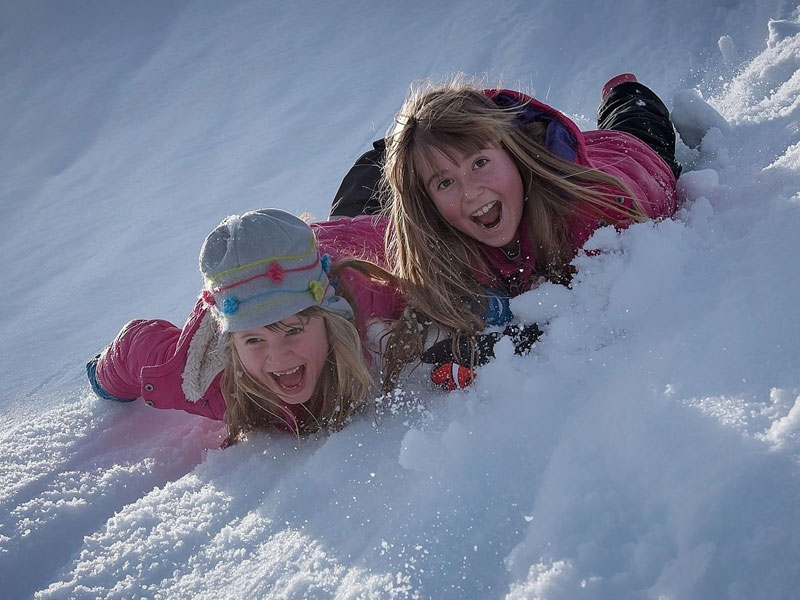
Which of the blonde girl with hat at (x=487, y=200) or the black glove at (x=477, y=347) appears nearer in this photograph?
the black glove at (x=477, y=347)

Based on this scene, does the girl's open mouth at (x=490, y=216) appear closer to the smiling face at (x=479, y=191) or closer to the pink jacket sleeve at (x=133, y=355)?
the smiling face at (x=479, y=191)

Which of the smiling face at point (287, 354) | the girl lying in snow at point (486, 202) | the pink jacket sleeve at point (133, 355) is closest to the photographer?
the smiling face at point (287, 354)

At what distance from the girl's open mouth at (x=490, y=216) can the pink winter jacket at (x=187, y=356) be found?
35cm

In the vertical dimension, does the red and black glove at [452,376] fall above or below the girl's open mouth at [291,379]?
below

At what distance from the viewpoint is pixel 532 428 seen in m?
1.44

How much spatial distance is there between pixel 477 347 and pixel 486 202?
487 mm

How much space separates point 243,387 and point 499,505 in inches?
39.0

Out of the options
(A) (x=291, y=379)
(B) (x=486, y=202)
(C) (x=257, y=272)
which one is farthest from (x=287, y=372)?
(B) (x=486, y=202)

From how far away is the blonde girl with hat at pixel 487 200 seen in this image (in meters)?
2.05

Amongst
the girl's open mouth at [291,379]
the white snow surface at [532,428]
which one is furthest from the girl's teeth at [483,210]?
the girl's open mouth at [291,379]

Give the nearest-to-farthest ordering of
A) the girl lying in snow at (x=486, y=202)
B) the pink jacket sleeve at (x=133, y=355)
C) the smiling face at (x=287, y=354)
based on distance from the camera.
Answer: the smiling face at (x=287, y=354) → the girl lying in snow at (x=486, y=202) → the pink jacket sleeve at (x=133, y=355)

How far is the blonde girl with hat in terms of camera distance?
2049mm

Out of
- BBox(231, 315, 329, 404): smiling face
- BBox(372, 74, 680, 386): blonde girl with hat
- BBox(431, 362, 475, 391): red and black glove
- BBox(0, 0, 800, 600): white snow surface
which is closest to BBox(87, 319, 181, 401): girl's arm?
BBox(0, 0, 800, 600): white snow surface

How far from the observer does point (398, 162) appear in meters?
2.13
